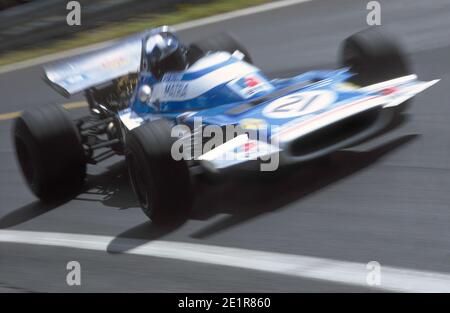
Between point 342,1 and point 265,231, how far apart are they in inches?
299

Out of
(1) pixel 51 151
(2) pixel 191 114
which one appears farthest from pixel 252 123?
(1) pixel 51 151

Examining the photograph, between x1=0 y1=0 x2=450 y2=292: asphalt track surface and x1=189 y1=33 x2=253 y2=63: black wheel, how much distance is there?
3.84 feet

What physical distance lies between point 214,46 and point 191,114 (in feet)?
5.25

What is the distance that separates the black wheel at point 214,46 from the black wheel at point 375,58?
3.92 ft

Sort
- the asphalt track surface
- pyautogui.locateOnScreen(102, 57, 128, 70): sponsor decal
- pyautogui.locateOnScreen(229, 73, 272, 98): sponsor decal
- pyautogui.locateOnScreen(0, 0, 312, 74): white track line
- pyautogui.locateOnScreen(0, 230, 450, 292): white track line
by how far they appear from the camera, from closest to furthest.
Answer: pyautogui.locateOnScreen(0, 230, 450, 292): white track line → the asphalt track surface → pyautogui.locateOnScreen(229, 73, 272, 98): sponsor decal → pyautogui.locateOnScreen(102, 57, 128, 70): sponsor decal → pyautogui.locateOnScreen(0, 0, 312, 74): white track line

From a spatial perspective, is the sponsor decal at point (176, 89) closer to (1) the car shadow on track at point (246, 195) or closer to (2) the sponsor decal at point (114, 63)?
(1) the car shadow on track at point (246, 195)

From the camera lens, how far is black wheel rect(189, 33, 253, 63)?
8.12 meters

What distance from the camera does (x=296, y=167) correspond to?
22.2 ft

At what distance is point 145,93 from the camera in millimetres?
7543

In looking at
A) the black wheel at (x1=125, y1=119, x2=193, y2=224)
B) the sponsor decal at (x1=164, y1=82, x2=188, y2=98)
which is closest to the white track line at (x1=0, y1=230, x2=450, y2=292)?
the black wheel at (x1=125, y1=119, x2=193, y2=224)

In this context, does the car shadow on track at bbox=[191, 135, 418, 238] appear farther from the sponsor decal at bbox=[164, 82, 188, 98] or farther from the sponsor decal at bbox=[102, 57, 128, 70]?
the sponsor decal at bbox=[102, 57, 128, 70]

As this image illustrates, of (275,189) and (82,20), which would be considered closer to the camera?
(275,189)

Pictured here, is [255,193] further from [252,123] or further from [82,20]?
[82,20]

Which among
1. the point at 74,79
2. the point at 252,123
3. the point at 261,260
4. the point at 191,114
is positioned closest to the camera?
the point at 261,260
